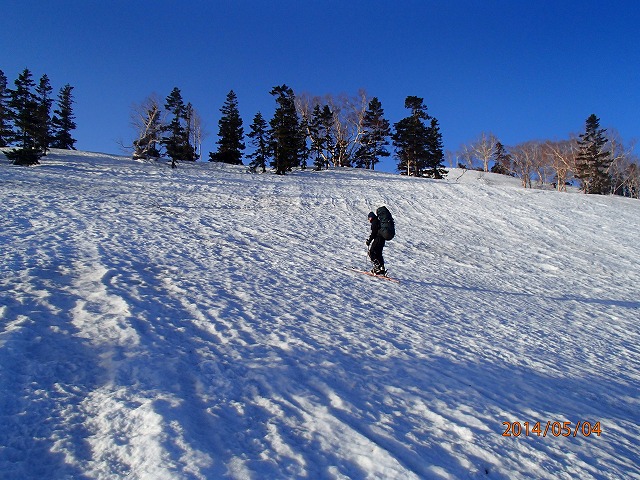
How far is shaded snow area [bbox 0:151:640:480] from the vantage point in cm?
269

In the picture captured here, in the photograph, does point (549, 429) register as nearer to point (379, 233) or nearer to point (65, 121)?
point (379, 233)

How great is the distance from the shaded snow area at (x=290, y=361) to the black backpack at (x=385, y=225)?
1.35 meters

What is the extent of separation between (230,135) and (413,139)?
85.4 feet

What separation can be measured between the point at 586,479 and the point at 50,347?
215 inches

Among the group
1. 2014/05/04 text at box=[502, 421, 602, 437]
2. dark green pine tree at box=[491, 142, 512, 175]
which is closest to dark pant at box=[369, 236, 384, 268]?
2014/05/04 text at box=[502, 421, 602, 437]

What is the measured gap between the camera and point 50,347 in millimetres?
3828

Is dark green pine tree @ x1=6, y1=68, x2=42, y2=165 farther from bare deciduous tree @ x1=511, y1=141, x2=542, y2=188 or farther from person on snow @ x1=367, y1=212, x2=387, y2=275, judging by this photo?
bare deciduous tree @ x1=511, y1=141, x2=542, y2=188

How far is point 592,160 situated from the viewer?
4794cm

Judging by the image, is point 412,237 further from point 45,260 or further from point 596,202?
point 596,202

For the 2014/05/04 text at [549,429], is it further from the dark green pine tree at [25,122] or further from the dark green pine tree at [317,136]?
the dark green pine tree at [317,136]

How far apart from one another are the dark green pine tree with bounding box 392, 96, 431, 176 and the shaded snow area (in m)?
→ 40.3

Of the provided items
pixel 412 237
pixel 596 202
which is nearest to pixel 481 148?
pixel 596 202

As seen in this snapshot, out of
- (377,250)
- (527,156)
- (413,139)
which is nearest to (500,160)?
(527,156)

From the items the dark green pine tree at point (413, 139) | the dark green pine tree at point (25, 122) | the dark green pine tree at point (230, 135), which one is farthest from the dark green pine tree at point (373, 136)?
the dark green pine tree at point (25, 122)
